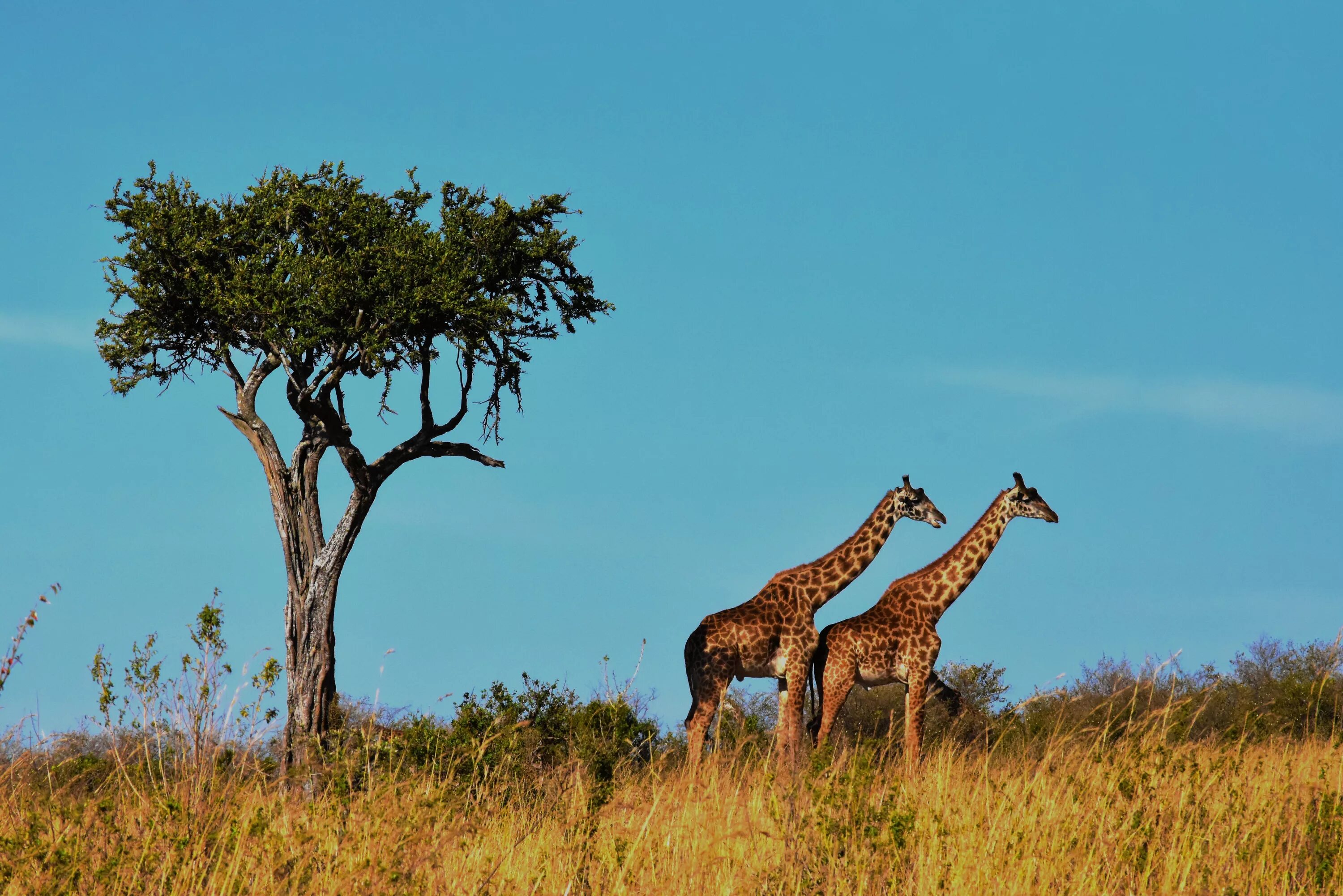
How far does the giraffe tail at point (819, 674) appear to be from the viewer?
642 inches

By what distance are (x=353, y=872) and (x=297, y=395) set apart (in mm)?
17216

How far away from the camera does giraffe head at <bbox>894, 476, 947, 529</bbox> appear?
1753cm

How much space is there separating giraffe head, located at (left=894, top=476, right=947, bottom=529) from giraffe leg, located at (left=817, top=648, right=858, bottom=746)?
2.54 m

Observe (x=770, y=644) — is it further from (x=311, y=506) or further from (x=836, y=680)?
(x=311, y=506)

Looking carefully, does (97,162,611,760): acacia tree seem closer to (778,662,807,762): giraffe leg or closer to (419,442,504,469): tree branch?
(419,442,504,469): tree branch

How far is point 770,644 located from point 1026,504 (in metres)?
4.20

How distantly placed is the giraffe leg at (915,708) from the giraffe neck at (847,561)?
1729mm

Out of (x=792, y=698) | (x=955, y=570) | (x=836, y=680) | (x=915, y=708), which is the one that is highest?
(x=955, y=570)

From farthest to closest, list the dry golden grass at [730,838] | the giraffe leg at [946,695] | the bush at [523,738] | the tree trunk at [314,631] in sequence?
the tree trunk at [314,631] < the giraffe leg at [946,695] < the bush at [523,738] < the dry golden grass at [730,838]

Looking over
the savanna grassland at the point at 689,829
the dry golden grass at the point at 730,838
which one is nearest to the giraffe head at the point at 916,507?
the savanna grassland at the point at 689,829

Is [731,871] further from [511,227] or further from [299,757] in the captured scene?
[511,227]

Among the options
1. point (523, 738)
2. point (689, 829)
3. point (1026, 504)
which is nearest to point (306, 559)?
point (523, 738)

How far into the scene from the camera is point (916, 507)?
17625 mm

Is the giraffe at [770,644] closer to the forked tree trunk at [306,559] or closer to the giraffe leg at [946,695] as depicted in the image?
the giraffe leg at [946,695]
